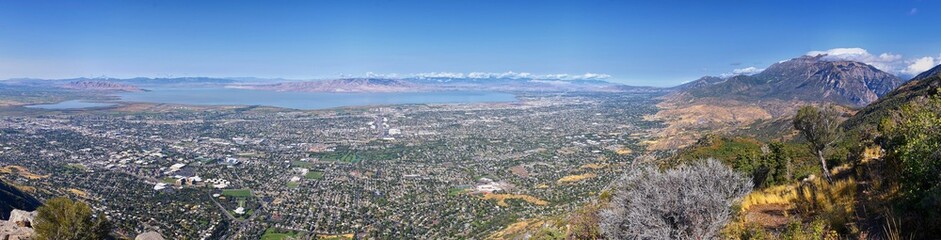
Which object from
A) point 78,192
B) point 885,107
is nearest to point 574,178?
point 885,107

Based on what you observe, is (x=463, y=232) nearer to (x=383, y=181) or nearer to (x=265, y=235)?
(x=265, y=235)

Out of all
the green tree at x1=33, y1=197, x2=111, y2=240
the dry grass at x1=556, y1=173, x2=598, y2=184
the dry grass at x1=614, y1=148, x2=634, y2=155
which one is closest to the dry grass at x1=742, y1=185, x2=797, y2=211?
the green tree at x1=33, y1=197, x2=111, y2=240

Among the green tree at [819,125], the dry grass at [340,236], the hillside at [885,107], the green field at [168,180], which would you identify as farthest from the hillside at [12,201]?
the hillside at [885,107]

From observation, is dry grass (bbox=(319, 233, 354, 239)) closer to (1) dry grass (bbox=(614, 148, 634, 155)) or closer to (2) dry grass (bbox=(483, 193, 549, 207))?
(2) dry grass (bbox=(483, 193, 549, 207))

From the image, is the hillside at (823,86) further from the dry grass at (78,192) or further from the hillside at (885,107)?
the dry grass at (78,192)

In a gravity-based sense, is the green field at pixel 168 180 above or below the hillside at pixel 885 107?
below
